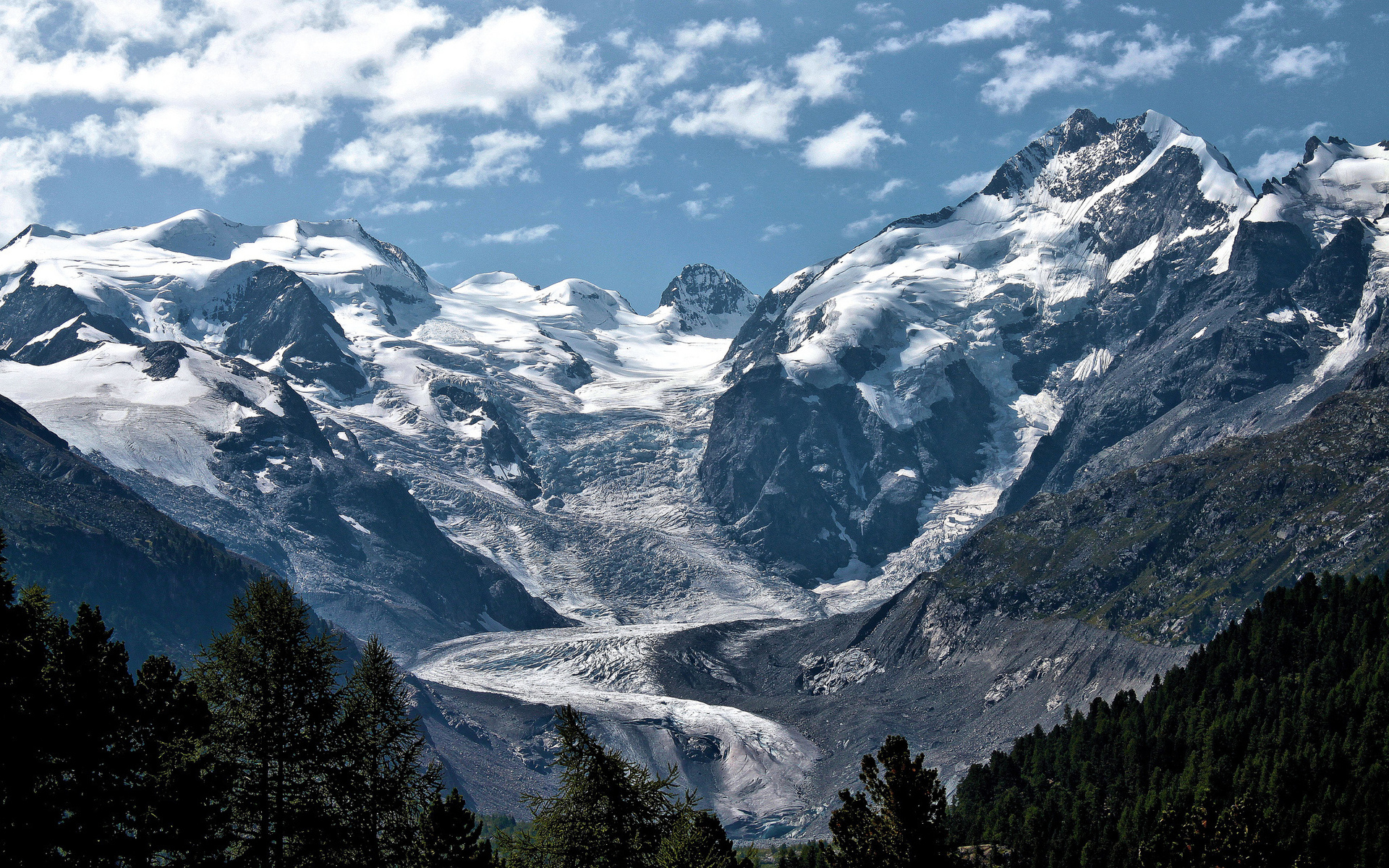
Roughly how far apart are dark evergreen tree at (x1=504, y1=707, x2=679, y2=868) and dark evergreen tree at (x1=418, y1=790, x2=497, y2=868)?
228 cm

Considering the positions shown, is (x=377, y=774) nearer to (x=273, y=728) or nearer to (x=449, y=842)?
(x=449, y=842)

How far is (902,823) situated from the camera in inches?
1535

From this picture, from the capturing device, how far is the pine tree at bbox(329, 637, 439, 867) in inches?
1516

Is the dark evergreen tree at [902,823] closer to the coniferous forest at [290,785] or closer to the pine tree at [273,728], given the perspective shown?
the coniferous forest at [290,785]

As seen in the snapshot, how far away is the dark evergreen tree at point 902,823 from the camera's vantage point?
38844 mm

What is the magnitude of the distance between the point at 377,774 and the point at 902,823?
16180 mm

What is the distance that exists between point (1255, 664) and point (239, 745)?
131 meters

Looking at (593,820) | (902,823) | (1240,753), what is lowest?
(1240,753)

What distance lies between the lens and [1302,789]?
105 m

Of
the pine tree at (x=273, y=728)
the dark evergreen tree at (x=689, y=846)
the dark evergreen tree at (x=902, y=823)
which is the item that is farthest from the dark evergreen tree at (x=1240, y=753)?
the pine tree at (x=273, y=728)

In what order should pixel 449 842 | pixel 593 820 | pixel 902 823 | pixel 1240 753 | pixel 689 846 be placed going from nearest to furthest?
1. pixel 449 842
2. pixel 902 823
3. pixel 689 846
4. pixel 593 820
5. pixel 1240 753

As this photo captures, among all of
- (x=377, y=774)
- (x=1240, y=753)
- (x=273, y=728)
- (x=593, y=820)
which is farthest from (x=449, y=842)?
(x=1240, y=753)

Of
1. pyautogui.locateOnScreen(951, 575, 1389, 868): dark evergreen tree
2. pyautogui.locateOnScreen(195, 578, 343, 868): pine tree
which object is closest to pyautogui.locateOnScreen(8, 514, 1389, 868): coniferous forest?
pyautogui.locateOnScreen(195, 578, 343, 868): pine tree

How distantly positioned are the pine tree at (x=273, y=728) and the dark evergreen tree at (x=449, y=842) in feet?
9.00
